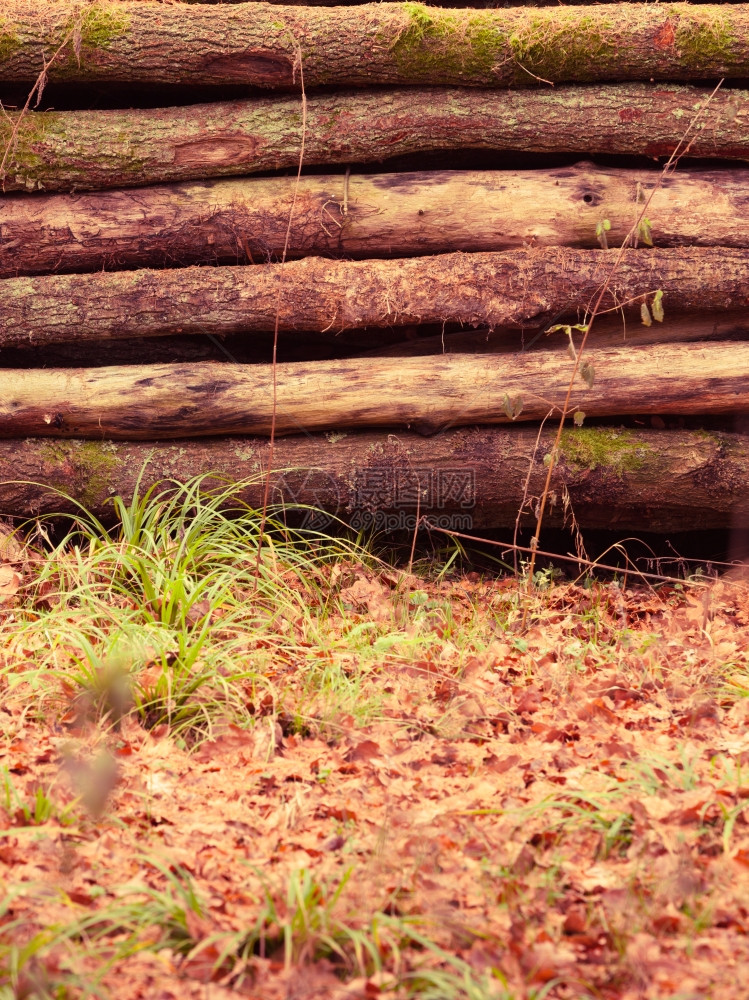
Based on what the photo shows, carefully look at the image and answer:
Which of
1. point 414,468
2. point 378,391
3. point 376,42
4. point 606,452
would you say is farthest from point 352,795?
point 376,42

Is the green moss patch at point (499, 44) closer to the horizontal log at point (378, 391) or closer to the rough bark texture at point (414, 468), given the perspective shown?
the horizontal log at point (378, 391)

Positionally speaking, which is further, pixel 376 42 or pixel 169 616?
pixel 376 42

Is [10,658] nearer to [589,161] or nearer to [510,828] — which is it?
[510,828]

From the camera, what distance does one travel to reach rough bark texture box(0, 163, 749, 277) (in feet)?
15.0

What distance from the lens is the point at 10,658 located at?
346 cm

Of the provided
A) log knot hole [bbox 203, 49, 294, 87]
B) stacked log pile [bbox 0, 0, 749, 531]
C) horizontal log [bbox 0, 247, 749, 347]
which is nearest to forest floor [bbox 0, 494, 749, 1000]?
stacked log pile [bbox 0, 0, 749, 531]

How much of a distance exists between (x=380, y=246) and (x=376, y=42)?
3.39ft

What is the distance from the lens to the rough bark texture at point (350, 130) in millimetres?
4492

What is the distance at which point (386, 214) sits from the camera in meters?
4.60

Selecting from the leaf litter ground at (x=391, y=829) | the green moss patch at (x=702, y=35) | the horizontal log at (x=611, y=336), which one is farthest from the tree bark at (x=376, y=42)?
the leaf litter ground at (x=391, y=829)

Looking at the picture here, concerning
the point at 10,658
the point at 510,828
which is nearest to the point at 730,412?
the point at 510,828

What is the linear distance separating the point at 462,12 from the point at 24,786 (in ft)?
14.3

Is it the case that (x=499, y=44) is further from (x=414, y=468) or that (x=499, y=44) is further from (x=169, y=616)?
(x=169, y=616)

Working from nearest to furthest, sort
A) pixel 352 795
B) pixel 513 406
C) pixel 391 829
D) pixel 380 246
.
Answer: pixel 391 829
pixel 352 795
pixel 513 406
pixel 380 246
